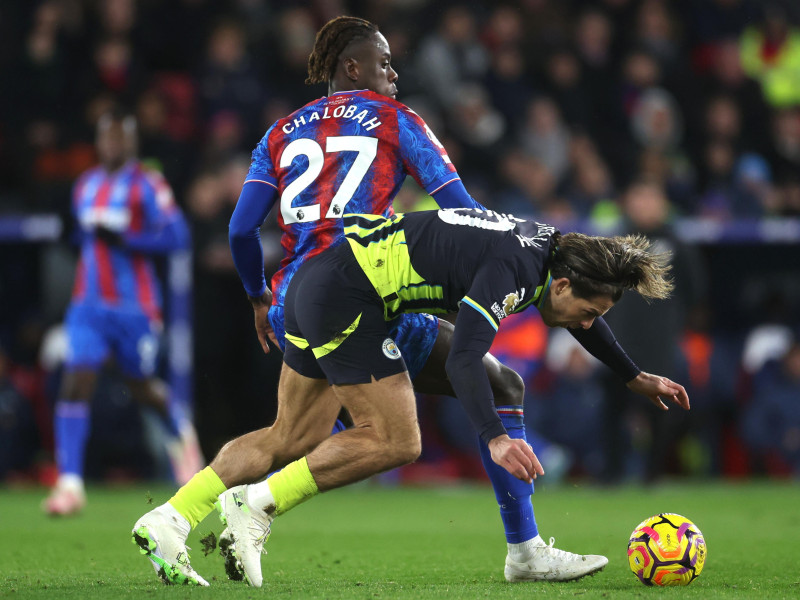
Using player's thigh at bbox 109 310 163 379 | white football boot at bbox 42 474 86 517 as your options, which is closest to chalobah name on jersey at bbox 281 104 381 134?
white football boot at bbox 42 474 86 517

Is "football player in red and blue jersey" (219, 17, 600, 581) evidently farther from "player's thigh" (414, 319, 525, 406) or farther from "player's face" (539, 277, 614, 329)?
"player's face" (539, 277, 614, 329)

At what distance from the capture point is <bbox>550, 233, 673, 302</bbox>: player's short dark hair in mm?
4715

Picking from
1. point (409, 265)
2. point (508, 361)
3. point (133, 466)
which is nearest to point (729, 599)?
point (409, 265)

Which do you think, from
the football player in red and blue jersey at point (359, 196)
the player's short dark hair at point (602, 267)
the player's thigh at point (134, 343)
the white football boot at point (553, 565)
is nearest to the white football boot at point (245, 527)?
the football player in red and blue jersey at point (359, 196)

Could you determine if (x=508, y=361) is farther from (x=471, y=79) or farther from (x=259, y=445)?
(x=259, y=445)

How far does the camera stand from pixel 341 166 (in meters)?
5.32

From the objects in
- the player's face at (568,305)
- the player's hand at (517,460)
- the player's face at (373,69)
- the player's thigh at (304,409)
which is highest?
the player's face at (373,69)

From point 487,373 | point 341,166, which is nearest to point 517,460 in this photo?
point 487,373

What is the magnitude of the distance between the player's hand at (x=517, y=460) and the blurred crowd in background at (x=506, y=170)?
6.81 metres

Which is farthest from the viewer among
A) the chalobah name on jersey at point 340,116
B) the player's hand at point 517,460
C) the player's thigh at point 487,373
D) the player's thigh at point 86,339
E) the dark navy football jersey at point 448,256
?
the player's thigh at point 86,339

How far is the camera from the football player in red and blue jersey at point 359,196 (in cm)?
524

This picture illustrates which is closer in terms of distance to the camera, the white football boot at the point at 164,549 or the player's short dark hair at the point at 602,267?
the player's short dark hair at the point at 602,267

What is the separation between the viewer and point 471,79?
13430 millimetres

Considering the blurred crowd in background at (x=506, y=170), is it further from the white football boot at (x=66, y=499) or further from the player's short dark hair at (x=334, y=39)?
the player's short dark hair at (x=334, y=39)
